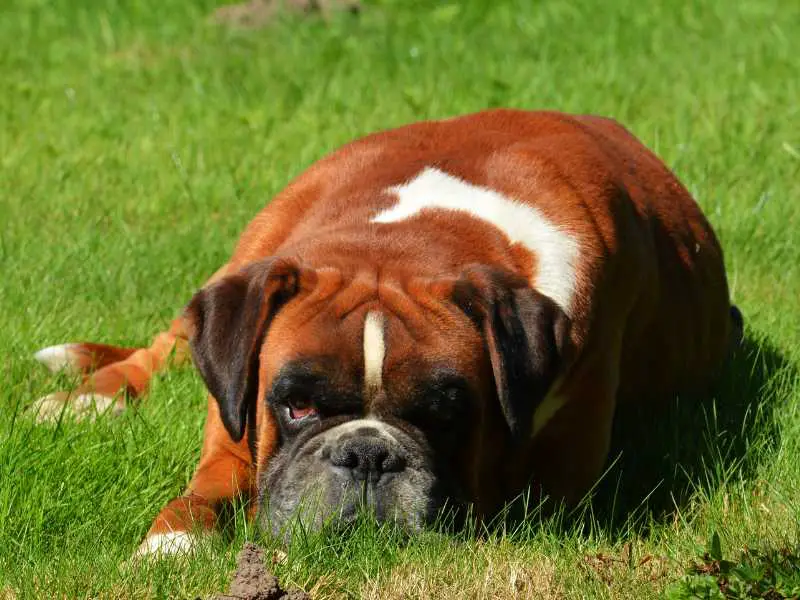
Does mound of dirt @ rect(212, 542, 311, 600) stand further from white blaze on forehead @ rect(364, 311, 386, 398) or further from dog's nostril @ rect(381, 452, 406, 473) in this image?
white blaze on forehead @ rect(364, 311, 386, 398)

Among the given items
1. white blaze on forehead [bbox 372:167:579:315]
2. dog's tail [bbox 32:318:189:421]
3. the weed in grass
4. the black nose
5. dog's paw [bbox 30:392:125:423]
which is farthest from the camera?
dog's tail [bbox 32:318:189:421]

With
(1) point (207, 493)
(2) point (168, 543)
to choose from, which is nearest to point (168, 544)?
(2) point (168, 543)

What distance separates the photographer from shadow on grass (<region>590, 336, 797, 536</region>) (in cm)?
490

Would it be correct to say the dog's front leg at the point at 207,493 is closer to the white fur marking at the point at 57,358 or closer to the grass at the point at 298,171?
the grass at the point at 298,171

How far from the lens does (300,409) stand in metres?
4.21

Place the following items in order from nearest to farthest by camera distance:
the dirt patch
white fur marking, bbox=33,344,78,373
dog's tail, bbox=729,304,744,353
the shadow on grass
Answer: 1. the shadow on grass
2. white fur marking, bbox=33,344,78,373
3. dog's tail, bbox=729,304,744,353
4. the dirt patch

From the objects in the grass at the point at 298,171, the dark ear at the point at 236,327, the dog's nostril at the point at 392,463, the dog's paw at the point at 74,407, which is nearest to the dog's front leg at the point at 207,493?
the grass at the point at 298,171

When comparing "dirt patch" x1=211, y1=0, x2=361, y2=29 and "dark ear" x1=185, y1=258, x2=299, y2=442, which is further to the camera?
"dirt patch" x1=211, y1=0, x2=361, y2=29

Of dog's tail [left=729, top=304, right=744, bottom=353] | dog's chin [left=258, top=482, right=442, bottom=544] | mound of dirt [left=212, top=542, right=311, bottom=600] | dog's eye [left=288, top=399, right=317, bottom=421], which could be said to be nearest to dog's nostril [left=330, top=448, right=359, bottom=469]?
dog's chin [left=258, top=482, right=442, bottom=544]

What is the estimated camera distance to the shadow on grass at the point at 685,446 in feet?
16.1

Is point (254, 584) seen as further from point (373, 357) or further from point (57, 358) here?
point (57, 358)

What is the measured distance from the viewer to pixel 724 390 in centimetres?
588

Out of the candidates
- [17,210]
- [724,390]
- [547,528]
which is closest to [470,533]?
[547,528]

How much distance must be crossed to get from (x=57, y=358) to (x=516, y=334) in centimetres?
226
